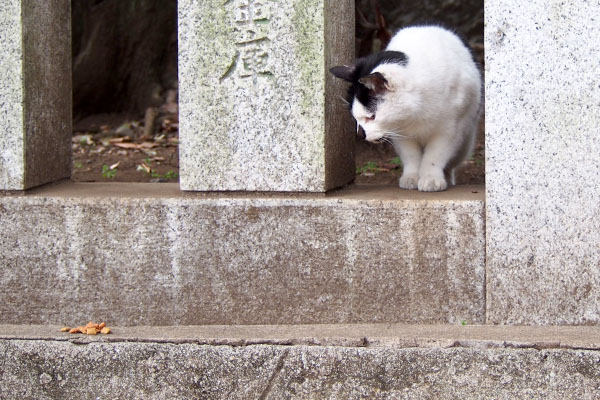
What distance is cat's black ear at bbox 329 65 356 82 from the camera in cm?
332

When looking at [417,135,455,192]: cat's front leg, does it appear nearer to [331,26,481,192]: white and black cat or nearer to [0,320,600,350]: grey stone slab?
[331,26,481,192]: white and black cat

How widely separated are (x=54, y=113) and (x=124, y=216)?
814mm

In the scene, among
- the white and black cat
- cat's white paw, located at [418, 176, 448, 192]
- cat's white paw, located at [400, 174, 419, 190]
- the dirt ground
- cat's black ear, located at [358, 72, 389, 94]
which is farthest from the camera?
the dirt ground

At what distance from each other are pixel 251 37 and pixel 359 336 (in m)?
1.29

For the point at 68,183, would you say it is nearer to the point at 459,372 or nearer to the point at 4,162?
the point at 4,162

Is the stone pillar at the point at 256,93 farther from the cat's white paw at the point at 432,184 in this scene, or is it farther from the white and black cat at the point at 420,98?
the cat's white paw at the point at 432,184

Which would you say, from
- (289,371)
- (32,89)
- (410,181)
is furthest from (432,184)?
(32,89)

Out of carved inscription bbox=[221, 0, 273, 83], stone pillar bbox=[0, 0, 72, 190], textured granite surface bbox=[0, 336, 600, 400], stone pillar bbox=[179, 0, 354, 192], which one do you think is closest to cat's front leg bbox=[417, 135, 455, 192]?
stone pillar bbox=[179, 0, 354, 192]

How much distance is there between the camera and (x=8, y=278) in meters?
3.46

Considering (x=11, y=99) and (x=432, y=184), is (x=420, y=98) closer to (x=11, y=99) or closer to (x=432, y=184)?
(x=432, y=184)

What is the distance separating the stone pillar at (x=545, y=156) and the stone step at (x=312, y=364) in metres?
0.18

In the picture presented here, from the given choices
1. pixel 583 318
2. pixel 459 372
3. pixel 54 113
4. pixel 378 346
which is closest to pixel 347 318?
pixel 378 346

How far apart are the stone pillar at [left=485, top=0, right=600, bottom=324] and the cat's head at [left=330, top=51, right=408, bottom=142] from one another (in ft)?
1.68

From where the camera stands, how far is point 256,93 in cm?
328
